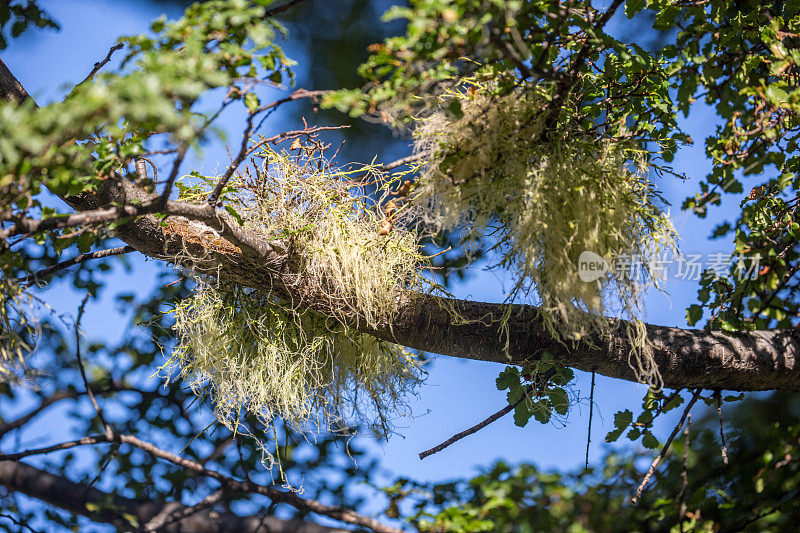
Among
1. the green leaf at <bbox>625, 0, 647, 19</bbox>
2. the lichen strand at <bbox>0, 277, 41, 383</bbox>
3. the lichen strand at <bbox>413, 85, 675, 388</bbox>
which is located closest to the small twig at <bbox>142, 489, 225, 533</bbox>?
the lichen strand at <bbox>0, 277, 41, 383</bbox>

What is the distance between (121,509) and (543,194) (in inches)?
39.9

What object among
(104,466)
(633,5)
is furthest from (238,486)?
(633,5)

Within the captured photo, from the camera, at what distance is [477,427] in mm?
1151

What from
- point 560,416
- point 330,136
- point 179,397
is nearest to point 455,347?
point 560,416

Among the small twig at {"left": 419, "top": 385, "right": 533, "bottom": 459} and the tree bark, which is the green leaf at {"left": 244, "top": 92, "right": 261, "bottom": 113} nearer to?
the tree bark

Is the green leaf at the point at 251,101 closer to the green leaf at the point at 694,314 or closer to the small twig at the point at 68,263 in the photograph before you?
the small twig at the point at 68,263

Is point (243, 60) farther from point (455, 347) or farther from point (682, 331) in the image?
point (682, 331)

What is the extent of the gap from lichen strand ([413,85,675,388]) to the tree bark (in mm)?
134

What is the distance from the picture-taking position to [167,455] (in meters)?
1.24

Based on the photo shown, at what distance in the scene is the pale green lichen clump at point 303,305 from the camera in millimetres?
1069

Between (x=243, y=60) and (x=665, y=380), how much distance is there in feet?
3.00

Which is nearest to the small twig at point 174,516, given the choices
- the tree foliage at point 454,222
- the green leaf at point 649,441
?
the tree foliage at point 454,222

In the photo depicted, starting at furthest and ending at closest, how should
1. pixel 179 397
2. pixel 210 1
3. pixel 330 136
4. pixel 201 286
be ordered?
pixel 330 136
pixel 179 397
pixel 201 286
pixel 210 1

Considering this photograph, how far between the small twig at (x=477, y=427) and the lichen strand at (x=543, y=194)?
28cm
